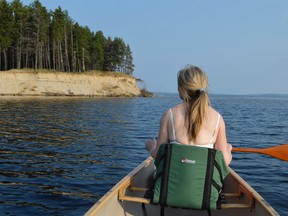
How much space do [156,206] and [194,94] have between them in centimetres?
228

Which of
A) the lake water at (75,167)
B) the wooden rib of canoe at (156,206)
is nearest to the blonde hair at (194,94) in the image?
the wooden rib of canoe at (156,206)

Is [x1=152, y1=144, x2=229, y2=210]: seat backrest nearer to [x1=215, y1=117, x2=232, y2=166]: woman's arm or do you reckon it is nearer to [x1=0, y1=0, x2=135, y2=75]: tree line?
[x1=215, y1=117, x2=232, y2=166]: woman's arm

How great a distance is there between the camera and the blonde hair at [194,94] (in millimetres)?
3809

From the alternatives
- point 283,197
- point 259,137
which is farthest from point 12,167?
point 259,137

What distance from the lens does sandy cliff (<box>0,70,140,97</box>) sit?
54.8 meters

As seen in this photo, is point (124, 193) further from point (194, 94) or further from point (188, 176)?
point (194, 94)

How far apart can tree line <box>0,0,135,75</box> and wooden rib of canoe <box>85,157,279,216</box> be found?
59.7 meters

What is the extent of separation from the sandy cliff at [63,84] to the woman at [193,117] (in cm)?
5389

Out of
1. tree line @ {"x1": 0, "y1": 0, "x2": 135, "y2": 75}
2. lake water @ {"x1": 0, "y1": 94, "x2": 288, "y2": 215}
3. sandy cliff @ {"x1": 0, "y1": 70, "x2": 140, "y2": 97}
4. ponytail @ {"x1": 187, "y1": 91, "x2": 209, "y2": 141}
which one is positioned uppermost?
tree line @ {"x1": 0, "y1": 0, "x2": 135, "y2": 75}

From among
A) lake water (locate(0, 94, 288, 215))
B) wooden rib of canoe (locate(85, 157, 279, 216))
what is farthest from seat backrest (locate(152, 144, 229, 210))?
lake water (locate(0, 94, 288, 215))

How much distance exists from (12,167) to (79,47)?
2718 inches

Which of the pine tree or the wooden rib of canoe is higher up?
the pine tree

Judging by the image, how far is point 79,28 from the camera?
76.5m

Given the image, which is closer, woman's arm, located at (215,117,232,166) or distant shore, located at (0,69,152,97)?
woman's arm, located at (215,117,232,166)
